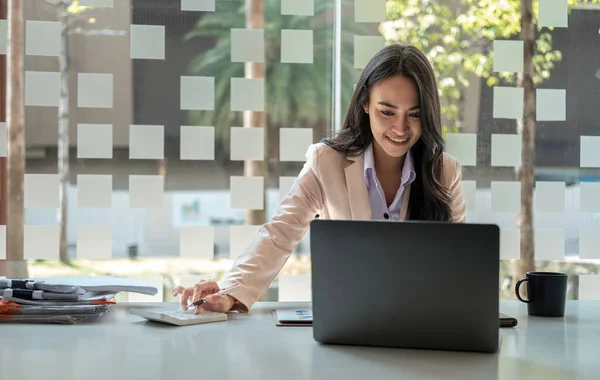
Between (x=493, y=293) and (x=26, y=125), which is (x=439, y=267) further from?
(x=26, y=125)

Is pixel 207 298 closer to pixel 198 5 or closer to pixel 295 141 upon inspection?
pixel 295 141

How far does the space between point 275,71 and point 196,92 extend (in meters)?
0.41

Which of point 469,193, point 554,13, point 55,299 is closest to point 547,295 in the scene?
point 55,299

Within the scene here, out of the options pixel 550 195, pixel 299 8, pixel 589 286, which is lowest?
pixel 589 286

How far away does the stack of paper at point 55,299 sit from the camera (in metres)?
1.82

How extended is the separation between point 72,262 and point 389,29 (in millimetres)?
1940

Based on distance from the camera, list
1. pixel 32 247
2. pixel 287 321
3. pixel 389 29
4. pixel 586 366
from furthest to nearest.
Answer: pixel 389 29
pixel 32 247
pixel 287 321
pixel 586 366

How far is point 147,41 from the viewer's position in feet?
10.8

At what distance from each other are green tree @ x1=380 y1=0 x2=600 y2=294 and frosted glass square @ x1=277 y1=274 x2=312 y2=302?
1117 millimetres

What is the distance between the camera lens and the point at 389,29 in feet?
11.8

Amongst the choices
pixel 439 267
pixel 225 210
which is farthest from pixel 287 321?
pixel 225 210

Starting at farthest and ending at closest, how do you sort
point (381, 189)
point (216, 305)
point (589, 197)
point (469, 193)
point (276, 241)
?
point (589, 197)
point (469, 193)
point (381, 189)
point (276, 241)
point (216, 305)

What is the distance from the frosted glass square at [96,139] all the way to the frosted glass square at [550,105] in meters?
2.12

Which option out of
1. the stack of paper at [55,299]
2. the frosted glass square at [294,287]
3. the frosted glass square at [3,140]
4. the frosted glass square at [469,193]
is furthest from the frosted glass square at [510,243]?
the frosted glass square at [3,140]
